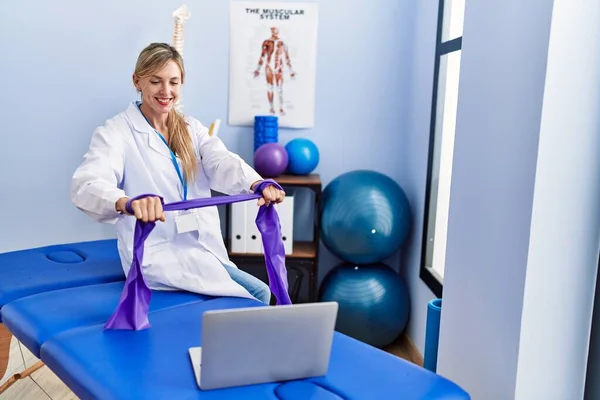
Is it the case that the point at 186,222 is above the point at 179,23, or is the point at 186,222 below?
below

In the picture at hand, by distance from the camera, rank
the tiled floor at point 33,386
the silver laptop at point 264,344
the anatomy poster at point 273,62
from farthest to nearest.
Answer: the anatomy poster at point 273,62 → the tiled floor at point 33,386 → the silver laptop at point 264,344

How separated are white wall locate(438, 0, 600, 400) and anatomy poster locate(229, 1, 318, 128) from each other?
1883 mm

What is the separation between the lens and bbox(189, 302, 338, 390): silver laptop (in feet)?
4.82

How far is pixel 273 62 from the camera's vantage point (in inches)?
143

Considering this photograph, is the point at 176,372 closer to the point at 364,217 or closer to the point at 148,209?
the point at 148,209

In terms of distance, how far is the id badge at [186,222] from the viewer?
220 cm

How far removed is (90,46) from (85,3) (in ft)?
0.74

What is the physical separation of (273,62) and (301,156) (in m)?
0.57

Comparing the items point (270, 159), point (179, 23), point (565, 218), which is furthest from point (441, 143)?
point (565, 218)

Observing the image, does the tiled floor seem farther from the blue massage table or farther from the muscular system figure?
the muscular system figure

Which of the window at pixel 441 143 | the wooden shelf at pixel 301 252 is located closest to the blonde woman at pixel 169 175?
the wooden shelf at pixel 301 252

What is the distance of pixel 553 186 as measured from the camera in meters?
1.53

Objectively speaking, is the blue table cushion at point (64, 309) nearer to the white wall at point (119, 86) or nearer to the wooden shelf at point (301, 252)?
the wooden shelf at point (301, 252)

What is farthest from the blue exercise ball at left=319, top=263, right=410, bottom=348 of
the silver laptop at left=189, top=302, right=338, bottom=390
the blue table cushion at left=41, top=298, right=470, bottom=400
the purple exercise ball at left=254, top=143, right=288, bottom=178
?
the silver laptop at left=189, top=302, right=338, bottom=390
